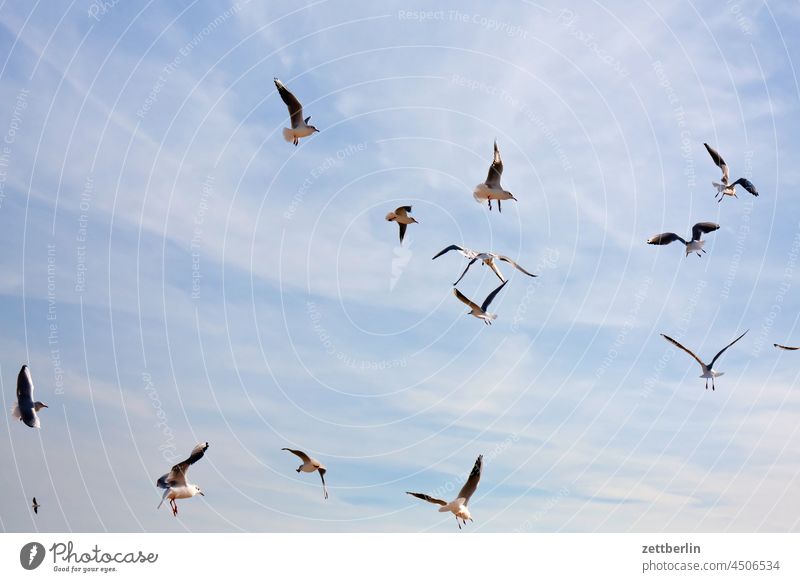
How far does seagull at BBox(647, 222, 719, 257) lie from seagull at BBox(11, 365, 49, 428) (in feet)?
82.8

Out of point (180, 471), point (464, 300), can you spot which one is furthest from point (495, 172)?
point (180, 471)

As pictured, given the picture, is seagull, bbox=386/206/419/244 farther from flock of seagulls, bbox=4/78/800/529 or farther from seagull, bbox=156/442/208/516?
seagull, bbox=156/442/208/516

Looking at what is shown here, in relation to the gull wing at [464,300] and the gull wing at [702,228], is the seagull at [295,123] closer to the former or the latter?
the gull wing at [464,300]

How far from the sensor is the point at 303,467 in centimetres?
4028

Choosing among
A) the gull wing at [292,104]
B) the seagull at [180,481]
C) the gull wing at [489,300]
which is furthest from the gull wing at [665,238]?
the seagull at [180,481]

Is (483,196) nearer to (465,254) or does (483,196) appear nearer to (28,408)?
(465,254)

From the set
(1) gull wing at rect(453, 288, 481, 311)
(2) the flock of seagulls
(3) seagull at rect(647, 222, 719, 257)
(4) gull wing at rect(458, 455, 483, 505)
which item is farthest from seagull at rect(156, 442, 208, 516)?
(3) seagull at rect(647, 222, 719, 257)

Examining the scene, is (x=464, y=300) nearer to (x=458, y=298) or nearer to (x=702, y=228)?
(x=458, y=298)

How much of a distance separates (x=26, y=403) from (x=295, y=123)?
14.9 m

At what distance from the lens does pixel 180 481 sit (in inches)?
1309

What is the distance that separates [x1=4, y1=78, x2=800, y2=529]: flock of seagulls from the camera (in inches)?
1305

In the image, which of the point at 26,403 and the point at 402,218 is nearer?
the point at 26,403
